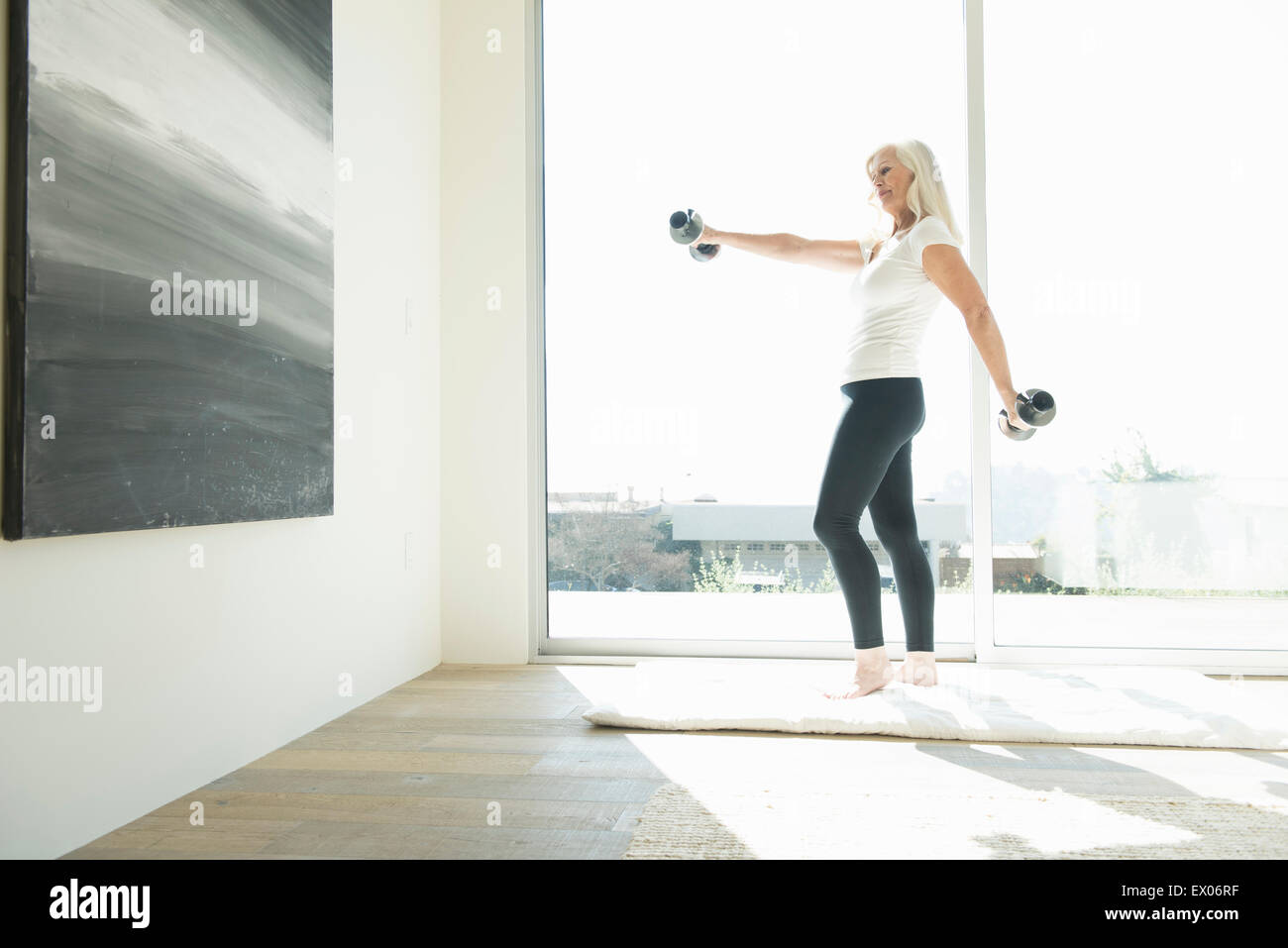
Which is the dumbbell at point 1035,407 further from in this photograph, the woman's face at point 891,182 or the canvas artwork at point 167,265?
the canvas artwork at point 167,265

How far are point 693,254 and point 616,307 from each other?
0.62 meters

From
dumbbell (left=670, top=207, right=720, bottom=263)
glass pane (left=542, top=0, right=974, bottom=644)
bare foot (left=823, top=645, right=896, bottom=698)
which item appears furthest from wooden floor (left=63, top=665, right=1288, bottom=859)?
dumbbell (left=670, top=207, right=720, bottom=263)

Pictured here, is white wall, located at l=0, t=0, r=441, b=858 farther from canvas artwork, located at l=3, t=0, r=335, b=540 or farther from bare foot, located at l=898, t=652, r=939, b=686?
bare foot, located at l=898, t=652, r=939, b=686

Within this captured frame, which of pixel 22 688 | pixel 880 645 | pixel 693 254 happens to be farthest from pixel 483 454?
pixel 22 688

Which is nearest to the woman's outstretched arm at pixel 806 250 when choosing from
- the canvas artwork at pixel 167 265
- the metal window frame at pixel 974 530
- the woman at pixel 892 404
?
the woman at pixel 892 404

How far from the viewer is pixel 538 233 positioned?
316 cm

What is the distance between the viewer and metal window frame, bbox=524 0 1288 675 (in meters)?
2.85

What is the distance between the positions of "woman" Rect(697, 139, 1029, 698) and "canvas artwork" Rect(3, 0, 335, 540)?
131cm

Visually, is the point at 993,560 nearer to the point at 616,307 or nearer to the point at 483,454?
the point at 616,307

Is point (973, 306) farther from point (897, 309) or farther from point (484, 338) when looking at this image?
point (484, 338)

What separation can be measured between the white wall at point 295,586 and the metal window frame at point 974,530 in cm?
33

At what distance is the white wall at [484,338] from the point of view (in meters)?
3.07

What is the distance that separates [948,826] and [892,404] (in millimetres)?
1151

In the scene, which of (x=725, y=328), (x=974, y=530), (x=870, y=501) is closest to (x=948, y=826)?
(x=870, y=501)
